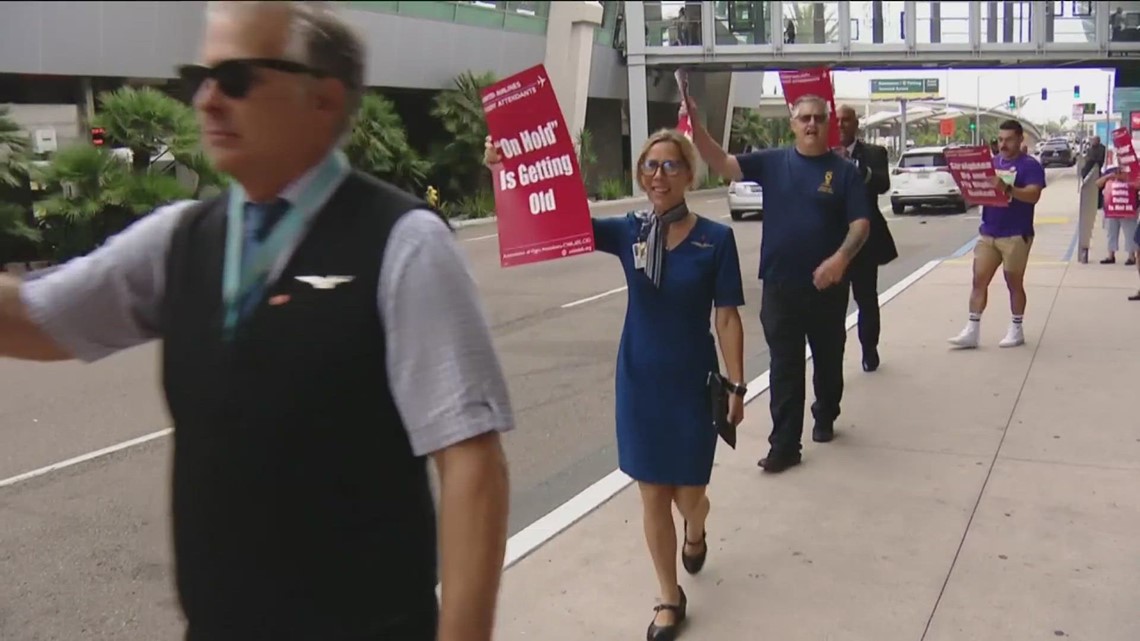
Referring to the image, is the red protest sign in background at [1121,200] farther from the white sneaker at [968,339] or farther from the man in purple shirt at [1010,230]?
the white sneaker at [968,339]

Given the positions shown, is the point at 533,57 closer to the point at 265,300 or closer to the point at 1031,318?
the point at 1031,318

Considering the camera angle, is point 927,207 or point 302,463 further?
point 927,207

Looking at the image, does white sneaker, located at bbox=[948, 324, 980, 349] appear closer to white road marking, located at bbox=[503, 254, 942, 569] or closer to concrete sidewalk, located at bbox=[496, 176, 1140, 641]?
concrete sidewalk, located at bbox=[496, 176, 1140, 641]

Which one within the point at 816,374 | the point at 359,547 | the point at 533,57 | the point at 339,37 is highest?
the point at 533,57

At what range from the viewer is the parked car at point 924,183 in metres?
24.9

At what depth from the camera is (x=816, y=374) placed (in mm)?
6234

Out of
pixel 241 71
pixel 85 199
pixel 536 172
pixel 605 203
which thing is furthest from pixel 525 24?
pixel 241 71

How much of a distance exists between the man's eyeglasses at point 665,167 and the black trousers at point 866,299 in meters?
3.97

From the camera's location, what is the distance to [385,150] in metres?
23.8

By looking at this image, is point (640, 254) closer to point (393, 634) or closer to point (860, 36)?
point (393, 634)

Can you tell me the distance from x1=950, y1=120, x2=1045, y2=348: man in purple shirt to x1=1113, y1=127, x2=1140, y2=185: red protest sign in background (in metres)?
3.92

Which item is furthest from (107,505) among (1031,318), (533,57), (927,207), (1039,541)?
(533,57)

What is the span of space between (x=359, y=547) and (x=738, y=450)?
473 centimetres

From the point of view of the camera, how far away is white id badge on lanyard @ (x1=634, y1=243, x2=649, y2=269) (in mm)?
4027
